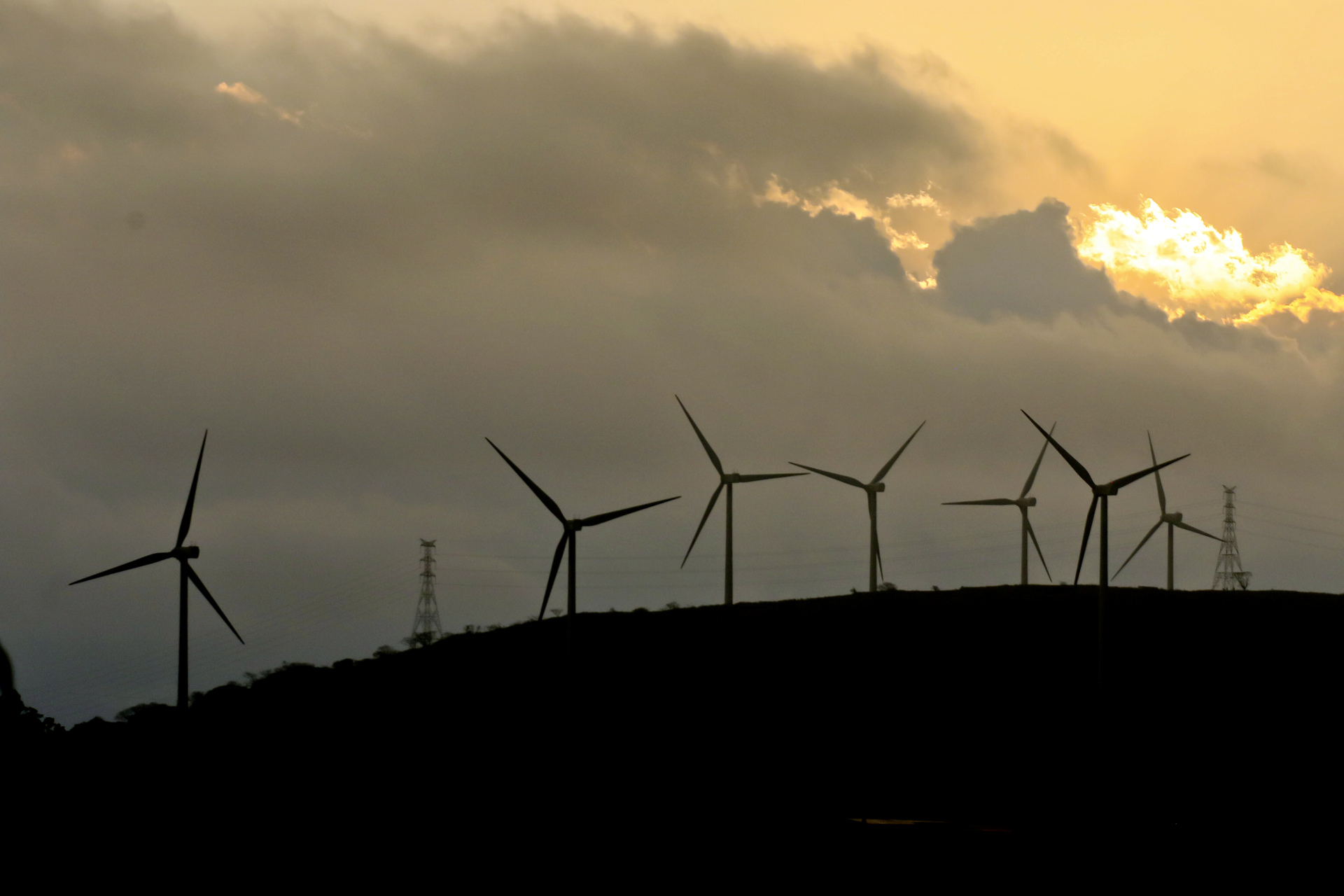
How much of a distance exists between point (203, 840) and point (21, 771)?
24840 mm

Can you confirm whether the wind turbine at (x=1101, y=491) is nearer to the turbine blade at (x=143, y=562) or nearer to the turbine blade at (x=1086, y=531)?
the turbine blade at (x=1086, y=531)

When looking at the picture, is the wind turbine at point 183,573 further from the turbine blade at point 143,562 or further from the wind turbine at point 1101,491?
the wind turbine at point 1101,491

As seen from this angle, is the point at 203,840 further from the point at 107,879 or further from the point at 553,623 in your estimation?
the point at 553,623

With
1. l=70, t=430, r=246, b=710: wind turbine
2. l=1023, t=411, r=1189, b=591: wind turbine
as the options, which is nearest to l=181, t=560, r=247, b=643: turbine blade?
l=70, t=430, r=246, b=710: wind turbine

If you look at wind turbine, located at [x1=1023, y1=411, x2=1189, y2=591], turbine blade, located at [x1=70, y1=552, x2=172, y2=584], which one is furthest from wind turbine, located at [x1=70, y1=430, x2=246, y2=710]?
wind turbine, located at [x1=1023, y1=411, x2=1189, y2=591]

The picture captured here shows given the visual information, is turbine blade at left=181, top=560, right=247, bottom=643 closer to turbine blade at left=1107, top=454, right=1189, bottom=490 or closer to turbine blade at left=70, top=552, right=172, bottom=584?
turbine blade at left=70, top=552, right=172, bottom=584

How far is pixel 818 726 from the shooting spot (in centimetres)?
7188

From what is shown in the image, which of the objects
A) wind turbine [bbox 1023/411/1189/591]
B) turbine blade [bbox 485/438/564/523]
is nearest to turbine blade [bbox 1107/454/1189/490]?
wind turbine [bbox 1023/411/1189/591]

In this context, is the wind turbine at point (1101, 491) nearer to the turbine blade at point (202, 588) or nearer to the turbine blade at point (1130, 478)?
the turbine blade at point (1130, 478)

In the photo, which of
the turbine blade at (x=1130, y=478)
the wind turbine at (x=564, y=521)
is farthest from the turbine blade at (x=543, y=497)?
the turbine blade at (x=1130, y=478)

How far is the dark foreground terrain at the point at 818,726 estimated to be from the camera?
59906 mm

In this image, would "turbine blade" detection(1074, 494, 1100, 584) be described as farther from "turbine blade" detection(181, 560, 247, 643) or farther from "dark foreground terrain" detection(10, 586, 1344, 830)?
"turbine blade" detection(181, 560, 247, 643)

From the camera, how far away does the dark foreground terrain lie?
2359 inches

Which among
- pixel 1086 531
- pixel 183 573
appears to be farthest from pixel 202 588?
pixel 1086 531
